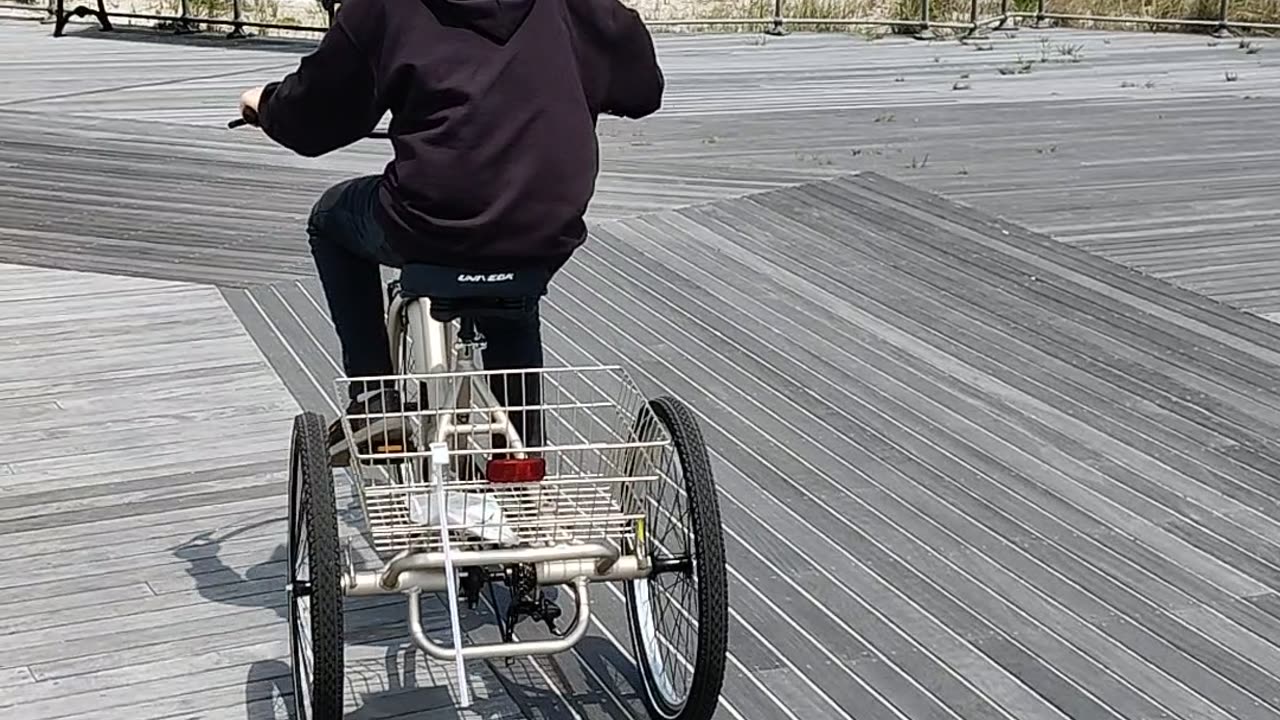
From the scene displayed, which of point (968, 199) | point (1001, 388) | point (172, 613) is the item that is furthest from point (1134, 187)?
point (172, 613)

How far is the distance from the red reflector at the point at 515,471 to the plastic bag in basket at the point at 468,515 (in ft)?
0.22

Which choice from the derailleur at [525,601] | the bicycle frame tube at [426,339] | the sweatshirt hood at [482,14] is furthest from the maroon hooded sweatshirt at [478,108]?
the derailleur at [525,601]

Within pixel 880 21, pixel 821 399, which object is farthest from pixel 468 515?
pixel 880 21

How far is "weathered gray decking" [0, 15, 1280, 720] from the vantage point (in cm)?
350

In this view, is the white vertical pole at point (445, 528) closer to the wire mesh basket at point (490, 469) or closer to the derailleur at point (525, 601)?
the wire mesh basket at point (490, 469)

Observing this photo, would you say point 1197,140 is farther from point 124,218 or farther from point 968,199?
point 124,218

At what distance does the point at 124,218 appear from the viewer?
24.3ft

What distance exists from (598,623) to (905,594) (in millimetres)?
691

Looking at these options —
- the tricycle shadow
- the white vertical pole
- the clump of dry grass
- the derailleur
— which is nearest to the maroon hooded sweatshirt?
the white vertical pole

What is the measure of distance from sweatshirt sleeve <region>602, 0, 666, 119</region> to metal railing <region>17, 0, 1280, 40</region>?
10706 millimetres

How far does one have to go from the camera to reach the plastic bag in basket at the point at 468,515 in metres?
2.83

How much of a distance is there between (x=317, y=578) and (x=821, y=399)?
2.72 metres

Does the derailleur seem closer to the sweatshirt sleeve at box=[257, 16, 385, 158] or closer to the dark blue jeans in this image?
the dark blue jeans

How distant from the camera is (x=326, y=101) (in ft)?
10.3
